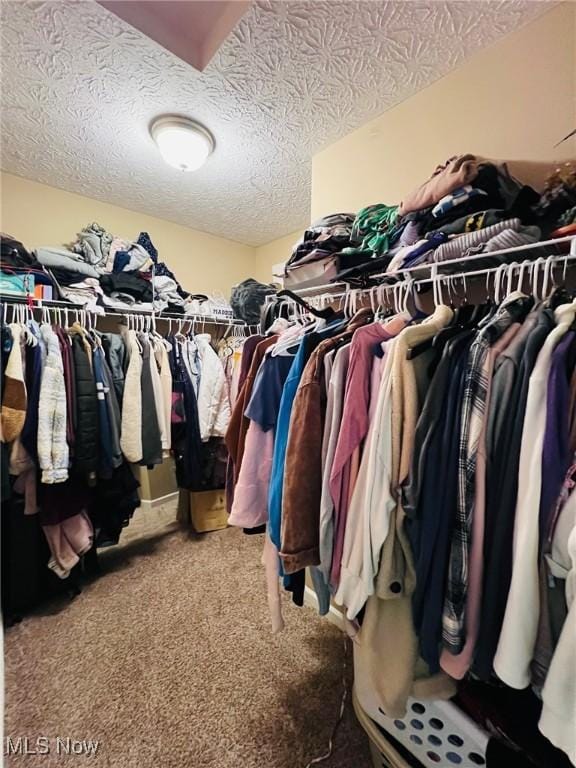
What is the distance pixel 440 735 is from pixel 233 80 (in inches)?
90.4

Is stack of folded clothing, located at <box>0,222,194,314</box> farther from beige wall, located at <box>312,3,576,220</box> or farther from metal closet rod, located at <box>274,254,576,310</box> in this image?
beige wall, located at <box>312,3,576,220</box>

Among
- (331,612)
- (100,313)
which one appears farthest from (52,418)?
(331,612)

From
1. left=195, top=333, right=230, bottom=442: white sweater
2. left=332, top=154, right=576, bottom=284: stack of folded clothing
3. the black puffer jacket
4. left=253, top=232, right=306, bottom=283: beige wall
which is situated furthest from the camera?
left=253, top=232, right=306, bottom=283: beige wall

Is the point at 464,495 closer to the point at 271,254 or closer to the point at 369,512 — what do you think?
the point at 369,512

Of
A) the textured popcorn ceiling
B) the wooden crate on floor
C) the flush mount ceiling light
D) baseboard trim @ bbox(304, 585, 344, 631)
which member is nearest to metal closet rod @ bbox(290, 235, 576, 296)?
the textured popcorn ceiling

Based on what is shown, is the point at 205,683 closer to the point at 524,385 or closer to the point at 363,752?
the point at 363,752

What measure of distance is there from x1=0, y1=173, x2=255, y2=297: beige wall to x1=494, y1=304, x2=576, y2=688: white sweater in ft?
9.15

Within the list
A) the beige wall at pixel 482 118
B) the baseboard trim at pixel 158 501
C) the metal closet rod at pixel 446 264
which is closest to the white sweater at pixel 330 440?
the metal closet rod at pixel 446 264

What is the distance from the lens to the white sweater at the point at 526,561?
517mm

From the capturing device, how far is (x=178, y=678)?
1.24 m

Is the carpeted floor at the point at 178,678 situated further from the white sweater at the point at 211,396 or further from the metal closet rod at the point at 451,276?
the metal closet rod at the point at 451,276

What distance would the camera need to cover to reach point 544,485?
1.75ft

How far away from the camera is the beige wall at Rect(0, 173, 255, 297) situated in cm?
202

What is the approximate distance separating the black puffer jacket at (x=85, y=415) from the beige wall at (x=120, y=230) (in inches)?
43.4
